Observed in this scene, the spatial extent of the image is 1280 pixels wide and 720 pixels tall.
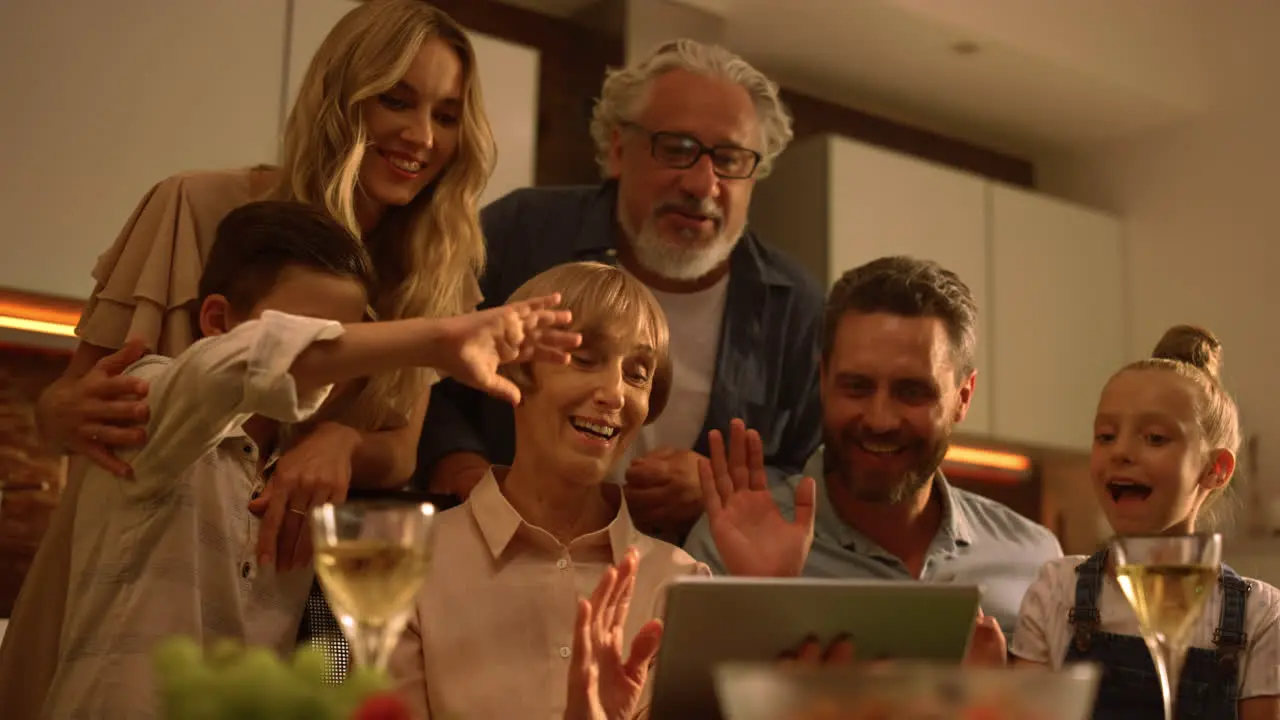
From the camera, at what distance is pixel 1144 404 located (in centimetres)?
156

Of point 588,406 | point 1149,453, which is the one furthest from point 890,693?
point 1149,453

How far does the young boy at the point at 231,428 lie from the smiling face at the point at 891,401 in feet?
2.12

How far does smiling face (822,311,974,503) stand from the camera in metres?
1.69

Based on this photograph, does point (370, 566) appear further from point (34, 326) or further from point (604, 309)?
point (34, 326)

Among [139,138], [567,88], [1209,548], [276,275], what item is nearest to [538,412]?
[276,275]

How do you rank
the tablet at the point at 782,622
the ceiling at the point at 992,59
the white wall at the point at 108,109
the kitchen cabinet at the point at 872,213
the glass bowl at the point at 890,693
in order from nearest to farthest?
the glass bowl at the point at 890,693 < the tablet at the point at 782,622 < the white wall at the point at 108,109 < the ceiling at the point at 992,59 < the kitchen cabinet at the point at 872,213

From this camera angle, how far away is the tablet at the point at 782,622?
36.5 inches

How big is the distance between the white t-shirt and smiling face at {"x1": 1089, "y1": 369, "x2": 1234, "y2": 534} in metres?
0.67

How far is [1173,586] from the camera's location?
971 millimetres

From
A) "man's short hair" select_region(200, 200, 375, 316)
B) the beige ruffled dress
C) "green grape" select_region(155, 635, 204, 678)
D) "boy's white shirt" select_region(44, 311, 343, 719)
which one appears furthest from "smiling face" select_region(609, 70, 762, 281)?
"green grape" select_region(155, 635, 204, 678)

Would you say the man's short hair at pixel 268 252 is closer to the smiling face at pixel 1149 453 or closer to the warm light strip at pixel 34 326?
the smiling face at pixel 1149 453

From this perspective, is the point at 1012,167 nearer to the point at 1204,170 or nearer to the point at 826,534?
the point at 1204,170

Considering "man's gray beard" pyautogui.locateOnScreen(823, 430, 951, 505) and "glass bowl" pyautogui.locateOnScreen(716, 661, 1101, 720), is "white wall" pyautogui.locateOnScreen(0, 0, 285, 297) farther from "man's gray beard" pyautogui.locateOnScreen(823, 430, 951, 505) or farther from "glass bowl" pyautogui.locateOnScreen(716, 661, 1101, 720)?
"glass bowl" pyautogui.locateOnScreen(716, 661, 1101, 720)

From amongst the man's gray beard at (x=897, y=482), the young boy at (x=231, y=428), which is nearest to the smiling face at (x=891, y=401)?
the man's gray beard at (x=897, y=482)
